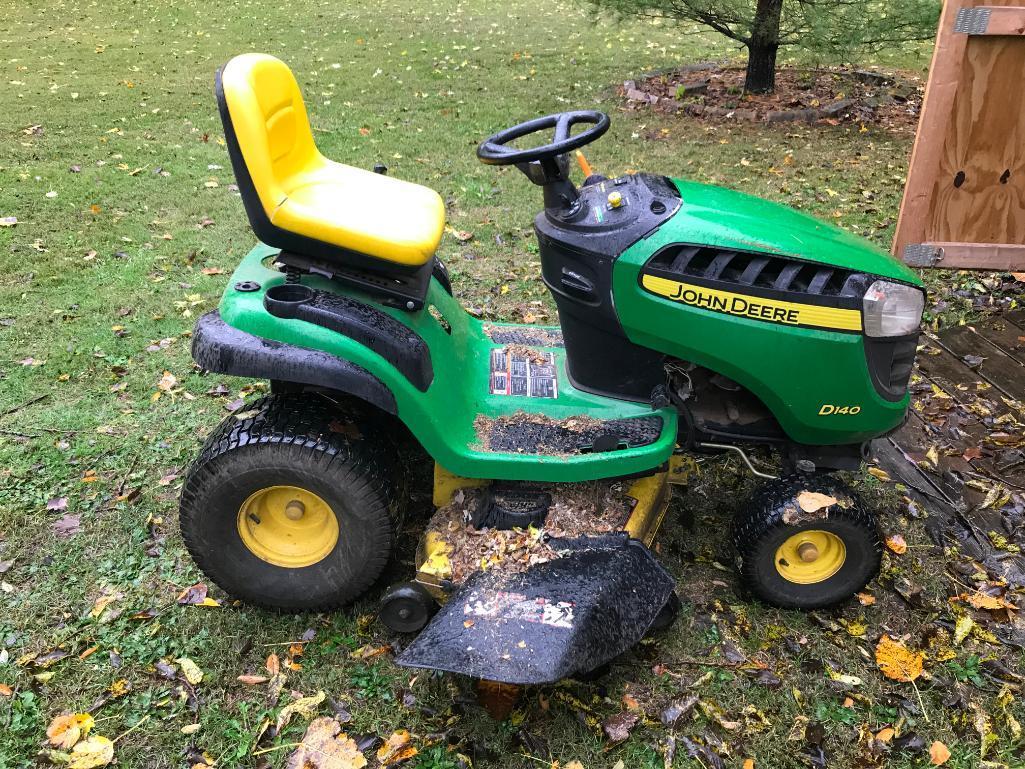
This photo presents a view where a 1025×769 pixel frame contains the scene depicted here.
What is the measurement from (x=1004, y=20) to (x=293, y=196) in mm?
3341

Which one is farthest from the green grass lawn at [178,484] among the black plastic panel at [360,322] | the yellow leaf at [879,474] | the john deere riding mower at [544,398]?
the black plastic panel at [360,322]

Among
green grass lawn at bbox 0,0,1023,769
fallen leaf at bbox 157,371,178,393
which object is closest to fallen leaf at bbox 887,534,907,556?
green grass lawn at bbox 0,0,1023,769

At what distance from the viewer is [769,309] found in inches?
91.4

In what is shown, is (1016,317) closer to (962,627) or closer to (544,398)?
(962,627)

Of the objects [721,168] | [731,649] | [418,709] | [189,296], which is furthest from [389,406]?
[721,168]

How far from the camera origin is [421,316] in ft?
8.39

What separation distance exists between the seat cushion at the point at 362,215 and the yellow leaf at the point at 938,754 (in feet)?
6.60

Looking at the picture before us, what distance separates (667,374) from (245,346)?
1.34 meters

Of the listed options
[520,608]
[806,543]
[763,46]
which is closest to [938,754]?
[806,543]

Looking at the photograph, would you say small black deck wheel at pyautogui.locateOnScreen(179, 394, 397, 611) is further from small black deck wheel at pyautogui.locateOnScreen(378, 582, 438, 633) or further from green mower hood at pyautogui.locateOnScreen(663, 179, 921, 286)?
green mower hood at pyautogui.locateOnScreen(663, 179, 921, 286)

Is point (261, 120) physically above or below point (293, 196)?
above

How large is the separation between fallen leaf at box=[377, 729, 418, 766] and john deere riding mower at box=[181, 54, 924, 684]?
31 cm

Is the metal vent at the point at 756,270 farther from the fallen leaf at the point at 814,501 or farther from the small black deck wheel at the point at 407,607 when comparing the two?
the small black deck wheel at the point at 407,607

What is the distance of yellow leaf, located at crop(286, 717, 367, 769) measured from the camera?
7.16 feet
